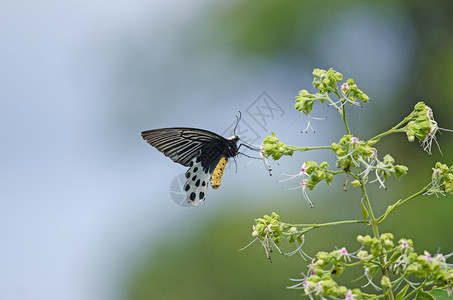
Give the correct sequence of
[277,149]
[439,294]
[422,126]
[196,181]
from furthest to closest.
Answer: [196,181], [277,149], [422,126], [439,294]

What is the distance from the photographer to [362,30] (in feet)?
68.6

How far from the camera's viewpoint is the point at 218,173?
3.65 m

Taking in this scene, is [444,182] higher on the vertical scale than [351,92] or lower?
lower

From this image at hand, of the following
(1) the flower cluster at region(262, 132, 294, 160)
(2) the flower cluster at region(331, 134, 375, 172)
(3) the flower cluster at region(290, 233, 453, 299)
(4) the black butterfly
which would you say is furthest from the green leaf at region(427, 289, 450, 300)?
(4) the black butterfly

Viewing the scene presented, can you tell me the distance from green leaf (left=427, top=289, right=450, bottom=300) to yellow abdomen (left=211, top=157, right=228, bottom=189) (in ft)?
4.80

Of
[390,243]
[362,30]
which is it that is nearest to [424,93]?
[362,30]

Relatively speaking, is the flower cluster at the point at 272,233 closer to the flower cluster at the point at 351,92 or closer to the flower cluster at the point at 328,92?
the flower cluster at the point at 328,92

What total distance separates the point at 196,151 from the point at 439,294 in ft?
5.98

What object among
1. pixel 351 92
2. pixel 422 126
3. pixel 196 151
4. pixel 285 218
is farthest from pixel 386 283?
pixel 285 218

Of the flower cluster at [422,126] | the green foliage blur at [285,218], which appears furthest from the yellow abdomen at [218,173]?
the green foliage blur at [285,218]

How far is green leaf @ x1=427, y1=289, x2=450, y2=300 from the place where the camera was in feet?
7.77

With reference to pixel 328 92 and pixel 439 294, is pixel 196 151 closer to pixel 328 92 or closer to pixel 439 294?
pixel 328 92

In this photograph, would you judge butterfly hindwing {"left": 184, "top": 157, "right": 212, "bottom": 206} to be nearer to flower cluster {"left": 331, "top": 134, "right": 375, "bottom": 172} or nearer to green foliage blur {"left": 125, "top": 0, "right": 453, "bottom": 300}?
flower cluster {"left": 331, "top": 134, "right": 375, "bottom": 172}

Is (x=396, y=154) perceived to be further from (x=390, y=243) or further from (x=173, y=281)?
(x=390, y=243)
